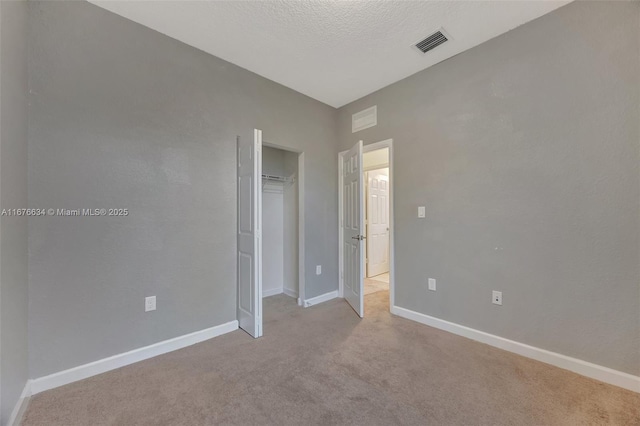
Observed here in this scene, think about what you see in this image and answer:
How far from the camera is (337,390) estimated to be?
1.69 m

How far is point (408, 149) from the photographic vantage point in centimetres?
291

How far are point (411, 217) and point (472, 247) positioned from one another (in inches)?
26.6

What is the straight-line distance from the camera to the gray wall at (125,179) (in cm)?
172

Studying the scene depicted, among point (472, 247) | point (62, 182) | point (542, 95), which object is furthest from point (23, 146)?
point (542, 95)

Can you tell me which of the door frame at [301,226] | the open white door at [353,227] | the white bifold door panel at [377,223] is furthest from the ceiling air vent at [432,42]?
the white bifold door panel at [377,223]

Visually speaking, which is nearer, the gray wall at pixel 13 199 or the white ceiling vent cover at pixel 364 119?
the gray wall at pixel 13 199

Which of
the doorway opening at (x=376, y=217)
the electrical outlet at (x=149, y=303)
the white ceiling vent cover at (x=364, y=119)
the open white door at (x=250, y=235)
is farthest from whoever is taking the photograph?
the doorway opening at (x=376, y=217)

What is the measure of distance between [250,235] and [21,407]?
5.62 feet

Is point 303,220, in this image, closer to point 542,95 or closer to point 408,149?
point 408,149

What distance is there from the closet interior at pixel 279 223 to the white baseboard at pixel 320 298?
0.38m

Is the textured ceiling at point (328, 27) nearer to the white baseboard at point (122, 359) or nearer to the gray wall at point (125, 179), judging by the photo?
the gray wall at point (125, 179)

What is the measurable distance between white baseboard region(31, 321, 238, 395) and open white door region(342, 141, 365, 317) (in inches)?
58.3

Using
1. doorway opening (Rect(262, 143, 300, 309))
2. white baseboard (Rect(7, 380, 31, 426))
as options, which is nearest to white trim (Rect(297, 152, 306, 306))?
doorway opening (Rect(262, 143, 300, 309))

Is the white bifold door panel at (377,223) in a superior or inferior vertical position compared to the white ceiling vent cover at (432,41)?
inferior
